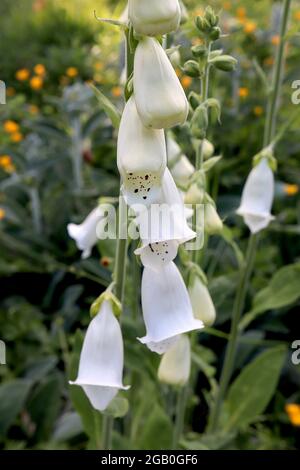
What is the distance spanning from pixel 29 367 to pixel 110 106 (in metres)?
1.06

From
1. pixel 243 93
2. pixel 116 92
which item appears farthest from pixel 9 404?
pixel 116 92

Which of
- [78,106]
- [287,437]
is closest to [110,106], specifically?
[287,437]

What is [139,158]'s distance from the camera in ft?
2.34

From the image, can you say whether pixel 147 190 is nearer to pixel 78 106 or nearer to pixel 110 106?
pixel 110 106

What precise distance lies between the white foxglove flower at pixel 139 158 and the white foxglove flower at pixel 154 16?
0.32 ft

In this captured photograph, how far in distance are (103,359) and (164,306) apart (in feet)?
0.39

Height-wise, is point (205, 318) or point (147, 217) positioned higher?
point (147, 217)

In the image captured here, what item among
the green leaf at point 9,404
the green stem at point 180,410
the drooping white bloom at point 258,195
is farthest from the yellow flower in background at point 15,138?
the green stem at point 180,410

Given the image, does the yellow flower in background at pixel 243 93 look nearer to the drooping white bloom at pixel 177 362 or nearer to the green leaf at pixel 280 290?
the green leaf at pixel 280 290

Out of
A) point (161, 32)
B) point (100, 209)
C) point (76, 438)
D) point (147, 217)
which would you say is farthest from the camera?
point (76, 438)

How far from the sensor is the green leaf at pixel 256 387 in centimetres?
140

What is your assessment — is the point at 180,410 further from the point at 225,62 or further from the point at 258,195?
the point at 225,62

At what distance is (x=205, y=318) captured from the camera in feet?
3.17

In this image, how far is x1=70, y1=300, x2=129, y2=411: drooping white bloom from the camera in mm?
875
